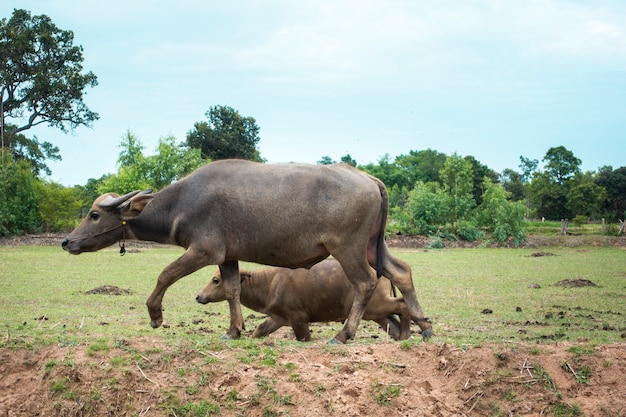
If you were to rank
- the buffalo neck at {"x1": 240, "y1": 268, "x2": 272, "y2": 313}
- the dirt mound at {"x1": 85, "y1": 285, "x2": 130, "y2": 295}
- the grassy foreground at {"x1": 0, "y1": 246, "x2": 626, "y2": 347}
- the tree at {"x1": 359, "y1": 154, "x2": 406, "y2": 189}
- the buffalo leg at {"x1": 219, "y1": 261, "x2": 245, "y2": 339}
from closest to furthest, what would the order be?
the buffalo leg at {"x1": 219, "y1": 261, "x2": 245, "y2": 339} → the grassy foreground at {"x1": 0, "y1": 246, "x2": 626, "y2": 347} → the buffalo neck at {"x1": 240, "y1": 268, "x2": 272, "y2": 313} → the dirt mound at {"x1": 85, "y1": 285, "x2": 130, "y2": 295} → the tree at {"x1": 359, "y1": 154, "x2": 406, "y2": 189}

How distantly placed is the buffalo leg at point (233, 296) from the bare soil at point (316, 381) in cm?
162

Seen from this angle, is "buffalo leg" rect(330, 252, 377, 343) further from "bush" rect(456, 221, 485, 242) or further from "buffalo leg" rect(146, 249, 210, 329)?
"bush" rect(456, 221, 485, 242)

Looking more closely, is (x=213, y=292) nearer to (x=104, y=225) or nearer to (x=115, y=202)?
(x=104, y=225)

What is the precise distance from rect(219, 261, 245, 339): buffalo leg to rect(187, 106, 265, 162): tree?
48.4 metres

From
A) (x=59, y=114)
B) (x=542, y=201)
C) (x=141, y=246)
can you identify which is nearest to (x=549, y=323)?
(x=141, y=246)

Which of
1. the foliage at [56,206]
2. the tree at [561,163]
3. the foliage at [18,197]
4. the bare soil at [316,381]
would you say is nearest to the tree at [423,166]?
the tree at [561,163]

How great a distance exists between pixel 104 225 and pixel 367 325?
555 cm

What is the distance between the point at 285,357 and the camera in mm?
8188

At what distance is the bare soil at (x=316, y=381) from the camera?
7621mm

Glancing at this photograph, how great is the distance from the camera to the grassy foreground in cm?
1122

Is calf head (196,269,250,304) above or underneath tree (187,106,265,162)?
underneath

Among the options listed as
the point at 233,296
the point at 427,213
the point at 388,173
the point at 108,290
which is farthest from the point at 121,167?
the point at 388,173

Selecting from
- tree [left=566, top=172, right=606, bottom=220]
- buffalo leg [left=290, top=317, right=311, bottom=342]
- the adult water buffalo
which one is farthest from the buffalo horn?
tree [left=566, top=172, right=606, bottom=220]

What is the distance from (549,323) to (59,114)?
4558 cm
